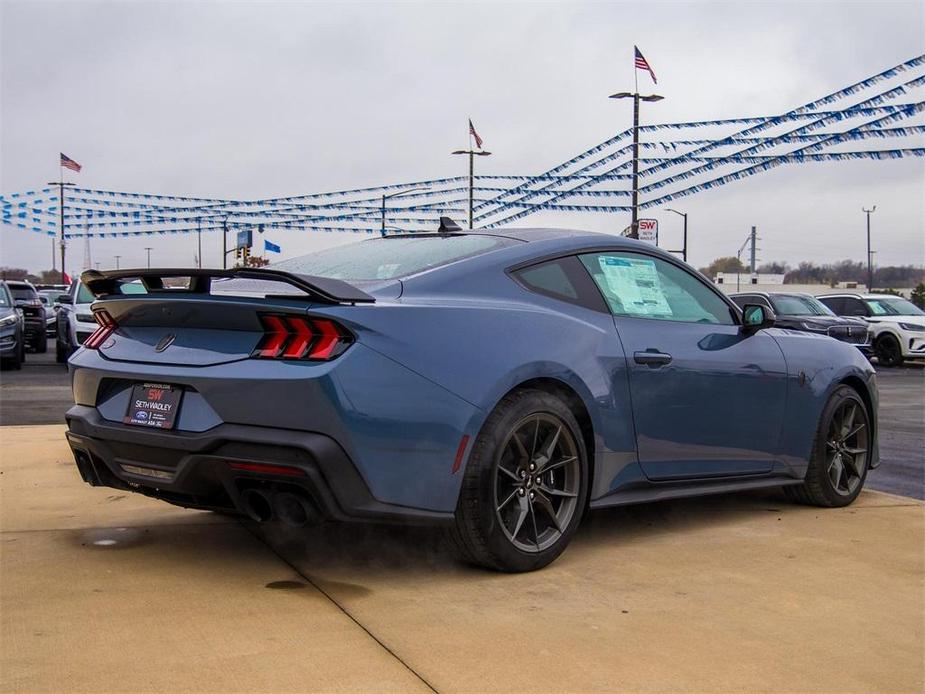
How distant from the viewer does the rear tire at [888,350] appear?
24.8 meters

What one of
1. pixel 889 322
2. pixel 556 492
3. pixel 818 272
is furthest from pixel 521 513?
pixel 818 272

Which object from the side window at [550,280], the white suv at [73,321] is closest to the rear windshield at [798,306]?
the white suv at [73,321]

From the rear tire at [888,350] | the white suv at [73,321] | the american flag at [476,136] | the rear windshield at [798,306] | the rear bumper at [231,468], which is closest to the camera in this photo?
the rear bumper at [231,468]

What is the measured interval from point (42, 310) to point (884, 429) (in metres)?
18.1

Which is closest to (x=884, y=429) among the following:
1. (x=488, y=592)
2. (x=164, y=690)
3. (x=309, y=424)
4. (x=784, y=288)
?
(x=488, y=592)

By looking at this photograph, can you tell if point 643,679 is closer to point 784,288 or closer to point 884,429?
point 884,429

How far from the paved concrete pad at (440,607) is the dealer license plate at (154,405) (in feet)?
1.96

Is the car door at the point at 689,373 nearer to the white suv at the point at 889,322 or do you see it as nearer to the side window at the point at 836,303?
the white suv at the point at 889,322

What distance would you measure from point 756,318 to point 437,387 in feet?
7.33

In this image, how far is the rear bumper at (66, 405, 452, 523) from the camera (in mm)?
3721

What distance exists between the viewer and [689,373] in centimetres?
503

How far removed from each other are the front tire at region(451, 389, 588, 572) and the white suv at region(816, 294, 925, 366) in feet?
72.9

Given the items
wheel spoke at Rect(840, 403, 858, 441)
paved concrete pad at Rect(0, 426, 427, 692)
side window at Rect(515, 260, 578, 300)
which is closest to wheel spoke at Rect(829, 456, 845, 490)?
wheel spoke at Rect(840, 403, 858, 441)

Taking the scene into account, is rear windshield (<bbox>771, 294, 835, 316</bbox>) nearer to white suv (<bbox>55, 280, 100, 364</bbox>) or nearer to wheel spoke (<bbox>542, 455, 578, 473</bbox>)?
white suv (<bbox>55, 280, 100, 364</bbox>)
